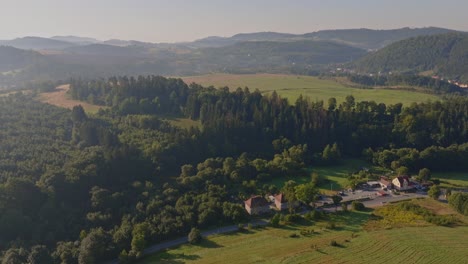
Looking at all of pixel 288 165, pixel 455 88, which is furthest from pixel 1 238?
pixel 455 88

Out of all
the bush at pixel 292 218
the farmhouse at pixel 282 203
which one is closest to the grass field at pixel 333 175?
the farmhouse at pixel 282 203

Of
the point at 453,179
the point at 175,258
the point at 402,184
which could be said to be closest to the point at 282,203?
the point at 175,258

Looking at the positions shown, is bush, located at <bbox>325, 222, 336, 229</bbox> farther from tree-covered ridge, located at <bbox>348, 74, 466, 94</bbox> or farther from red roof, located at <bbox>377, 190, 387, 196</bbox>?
tree-covered ridge, located at <bbox>348, 74, 466, 94</bbox>

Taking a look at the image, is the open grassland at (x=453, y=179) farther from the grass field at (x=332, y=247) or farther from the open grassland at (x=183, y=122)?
the open grassland at (x=183, y=122)

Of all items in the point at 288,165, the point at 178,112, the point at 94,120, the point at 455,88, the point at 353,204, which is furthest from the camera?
the point at 455,88

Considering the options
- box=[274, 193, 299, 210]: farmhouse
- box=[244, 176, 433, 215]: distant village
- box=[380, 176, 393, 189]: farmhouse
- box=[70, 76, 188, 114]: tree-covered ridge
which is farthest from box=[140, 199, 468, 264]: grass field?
box=[70, 76, 188, 114]: tree-covered ridge

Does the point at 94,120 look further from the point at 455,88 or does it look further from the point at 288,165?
the point at 455,88
